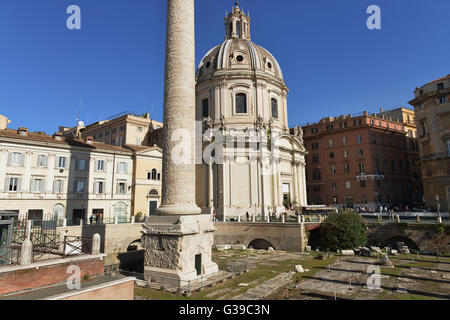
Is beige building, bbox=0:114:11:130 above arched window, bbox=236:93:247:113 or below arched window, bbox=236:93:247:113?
below

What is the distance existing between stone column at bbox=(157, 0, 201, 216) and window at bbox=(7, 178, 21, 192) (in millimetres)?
19008

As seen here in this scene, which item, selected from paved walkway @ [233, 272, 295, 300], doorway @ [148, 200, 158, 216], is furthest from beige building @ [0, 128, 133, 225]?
paved walkway @ [233, 272, 295, 300]

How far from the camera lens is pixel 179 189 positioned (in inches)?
676

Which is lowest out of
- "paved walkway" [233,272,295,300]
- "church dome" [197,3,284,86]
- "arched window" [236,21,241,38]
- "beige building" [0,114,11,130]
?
"paved walkway" [233,272,295,300]

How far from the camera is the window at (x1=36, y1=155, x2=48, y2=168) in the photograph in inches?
1188

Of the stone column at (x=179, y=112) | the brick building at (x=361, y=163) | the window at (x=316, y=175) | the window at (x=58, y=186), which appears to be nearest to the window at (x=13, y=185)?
the window at (x=58, y=186)

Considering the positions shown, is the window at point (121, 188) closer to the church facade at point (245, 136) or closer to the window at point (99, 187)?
the window at point (99, 187)

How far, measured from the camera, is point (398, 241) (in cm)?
2470

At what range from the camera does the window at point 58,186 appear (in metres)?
30.8

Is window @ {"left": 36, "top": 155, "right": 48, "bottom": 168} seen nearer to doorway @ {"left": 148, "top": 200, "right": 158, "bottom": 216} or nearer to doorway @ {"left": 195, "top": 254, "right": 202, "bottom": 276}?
doorway @ {"left": 148, "top": 200, "right": 158, "bottom": 216}

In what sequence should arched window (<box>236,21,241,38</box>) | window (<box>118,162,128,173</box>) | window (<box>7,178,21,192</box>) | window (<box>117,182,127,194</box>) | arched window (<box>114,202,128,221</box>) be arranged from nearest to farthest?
window (<box>7,178,21,192</box>)
arched window (<box>114,202,128,221</box>)
window (<box>117,182,127,194</box>)
window (<box>118,162,128,173</box>)
arched window (<box>236,21,241,38</box>)

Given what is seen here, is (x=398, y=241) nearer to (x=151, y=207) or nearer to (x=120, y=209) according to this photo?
(x=151, y=207)

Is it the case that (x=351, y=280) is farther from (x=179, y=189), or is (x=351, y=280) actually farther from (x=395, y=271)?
(x=179, y=189)
